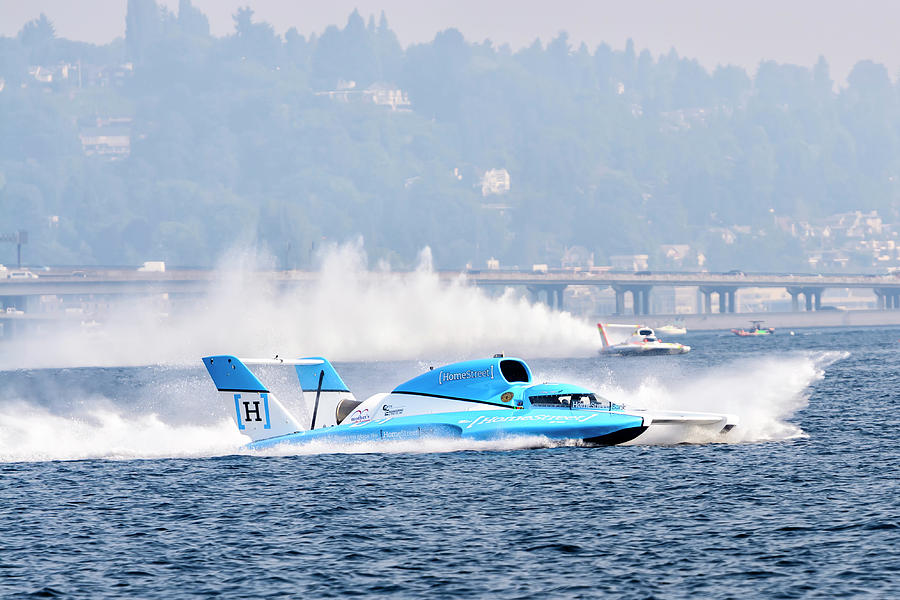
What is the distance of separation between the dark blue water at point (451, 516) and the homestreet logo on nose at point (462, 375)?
2335 mm

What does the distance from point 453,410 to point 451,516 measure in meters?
10.8

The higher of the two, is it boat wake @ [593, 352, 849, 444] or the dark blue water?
boat wake @ [593, 352, 849, 444]

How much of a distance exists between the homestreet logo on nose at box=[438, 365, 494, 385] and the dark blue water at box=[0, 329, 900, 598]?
2335 mm

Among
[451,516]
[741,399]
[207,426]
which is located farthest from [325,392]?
[741,399]

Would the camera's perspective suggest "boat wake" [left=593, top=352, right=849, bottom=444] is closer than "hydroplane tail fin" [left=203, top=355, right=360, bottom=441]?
Yes

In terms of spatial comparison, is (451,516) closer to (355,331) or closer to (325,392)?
(325,392)

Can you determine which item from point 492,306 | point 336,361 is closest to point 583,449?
point 336,361

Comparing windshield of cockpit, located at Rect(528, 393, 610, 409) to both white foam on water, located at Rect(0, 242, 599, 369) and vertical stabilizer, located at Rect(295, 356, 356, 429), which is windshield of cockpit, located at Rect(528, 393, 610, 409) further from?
white foam on water, located at Rect(0, 242, 599, 369)

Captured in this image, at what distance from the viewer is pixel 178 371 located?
109562mm

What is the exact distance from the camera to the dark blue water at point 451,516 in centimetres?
2581

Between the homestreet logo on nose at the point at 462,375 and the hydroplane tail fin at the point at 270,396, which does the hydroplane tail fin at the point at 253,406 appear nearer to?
the hydroplane tail fin at the point at 270,396

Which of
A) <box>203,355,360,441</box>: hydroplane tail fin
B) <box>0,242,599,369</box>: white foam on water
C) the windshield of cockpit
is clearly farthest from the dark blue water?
<box>0,242,599,369</box>: white foam on water

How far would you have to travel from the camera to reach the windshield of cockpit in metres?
41.8

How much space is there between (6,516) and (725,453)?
20.7 metres
